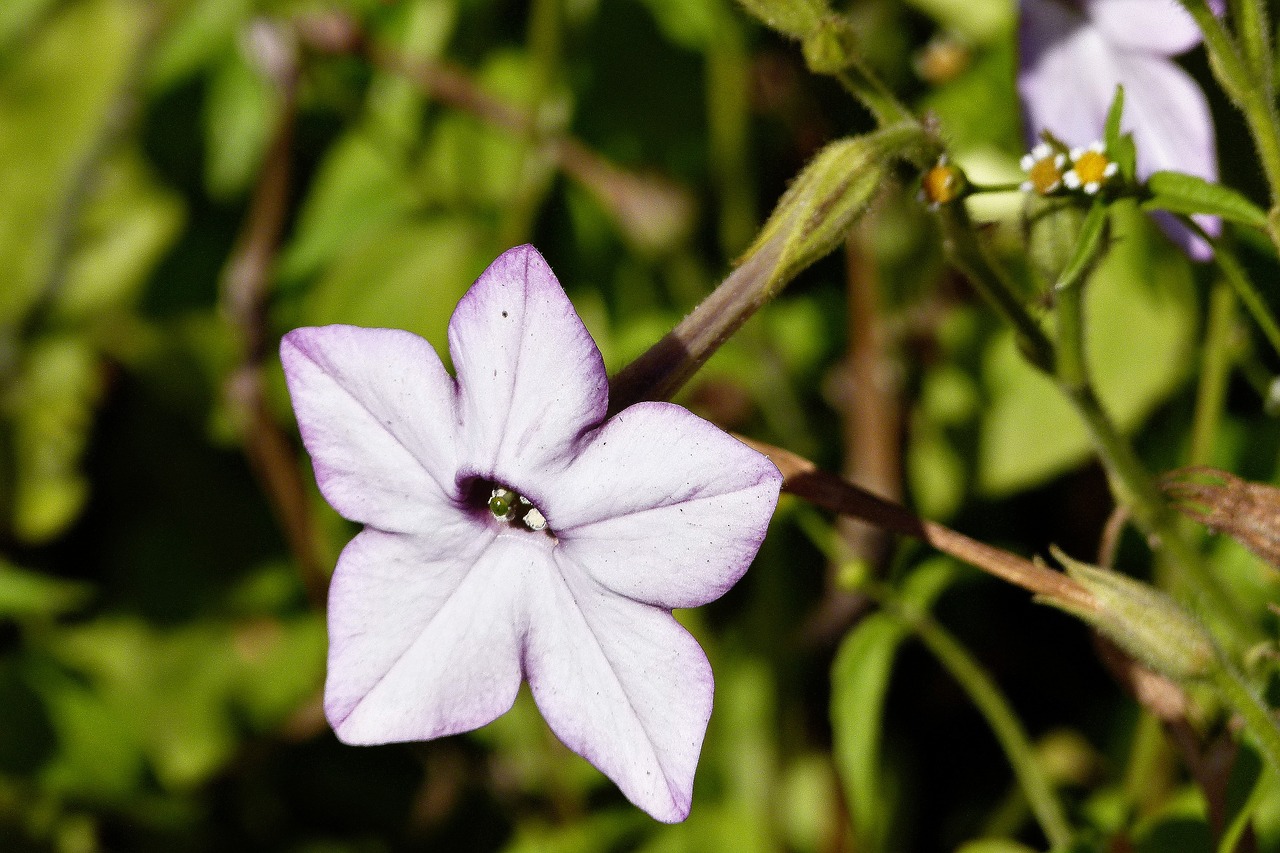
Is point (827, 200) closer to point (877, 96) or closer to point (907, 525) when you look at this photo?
point (877, 96)

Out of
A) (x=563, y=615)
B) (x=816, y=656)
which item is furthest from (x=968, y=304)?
(x=563, y=615)

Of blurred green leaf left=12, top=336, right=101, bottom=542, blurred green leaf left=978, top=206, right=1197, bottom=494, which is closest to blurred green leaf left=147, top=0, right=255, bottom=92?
blurred green leaf left=12, top=336, right=101, bottom=542

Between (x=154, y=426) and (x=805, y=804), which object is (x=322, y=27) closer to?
(x=154, y=426)

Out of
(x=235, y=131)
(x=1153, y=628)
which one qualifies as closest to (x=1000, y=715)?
(x=1153, y=628)

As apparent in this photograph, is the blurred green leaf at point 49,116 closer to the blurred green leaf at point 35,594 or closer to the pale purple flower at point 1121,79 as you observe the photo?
the blurred green leaf at point 35,594

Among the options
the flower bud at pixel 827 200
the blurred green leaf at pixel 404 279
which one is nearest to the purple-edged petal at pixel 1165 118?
the flower bud at pixel 827 200

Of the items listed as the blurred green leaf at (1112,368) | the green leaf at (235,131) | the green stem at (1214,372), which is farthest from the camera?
the green leaf at (235,131)

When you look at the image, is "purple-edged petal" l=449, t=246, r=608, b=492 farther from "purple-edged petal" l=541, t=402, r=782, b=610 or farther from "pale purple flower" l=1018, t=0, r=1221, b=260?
"pale purple flower" l=1018, t=0, r=1221, b=260
